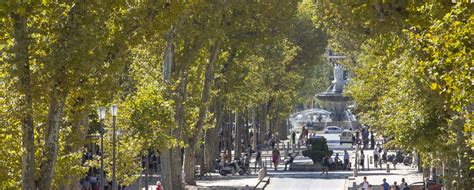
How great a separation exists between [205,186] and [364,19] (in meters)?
20.6

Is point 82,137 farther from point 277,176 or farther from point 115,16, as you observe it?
point 277,176

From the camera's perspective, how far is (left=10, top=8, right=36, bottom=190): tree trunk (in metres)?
23.1

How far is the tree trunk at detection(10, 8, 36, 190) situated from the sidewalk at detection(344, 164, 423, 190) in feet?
88.4

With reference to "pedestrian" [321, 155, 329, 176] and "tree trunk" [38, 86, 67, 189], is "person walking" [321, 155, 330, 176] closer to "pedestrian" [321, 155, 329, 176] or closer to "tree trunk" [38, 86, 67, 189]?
"pedestrian" [321, 155, 329, 176]

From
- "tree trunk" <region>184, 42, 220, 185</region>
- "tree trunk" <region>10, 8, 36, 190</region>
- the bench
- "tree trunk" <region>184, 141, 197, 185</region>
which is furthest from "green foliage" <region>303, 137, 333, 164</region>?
"tree trunk" <region>10, 8, 36, 190</region>

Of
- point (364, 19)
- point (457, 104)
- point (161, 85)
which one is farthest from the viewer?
point (161, 85)

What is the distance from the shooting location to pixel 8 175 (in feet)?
85.3

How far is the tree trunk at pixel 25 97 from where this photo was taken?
2312 cm

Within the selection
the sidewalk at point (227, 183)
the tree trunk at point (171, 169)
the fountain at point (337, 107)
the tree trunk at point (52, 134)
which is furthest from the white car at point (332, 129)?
the tree trunk at point (52, 134)

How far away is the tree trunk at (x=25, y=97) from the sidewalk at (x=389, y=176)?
2696 centimetres

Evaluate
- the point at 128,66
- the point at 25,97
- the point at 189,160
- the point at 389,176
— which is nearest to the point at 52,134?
the point at 25,97

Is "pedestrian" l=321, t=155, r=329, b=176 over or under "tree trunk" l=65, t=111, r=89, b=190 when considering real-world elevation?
under

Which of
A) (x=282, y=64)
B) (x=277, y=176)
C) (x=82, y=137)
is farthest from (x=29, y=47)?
(x=282, y=64)

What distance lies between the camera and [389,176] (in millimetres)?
56938
